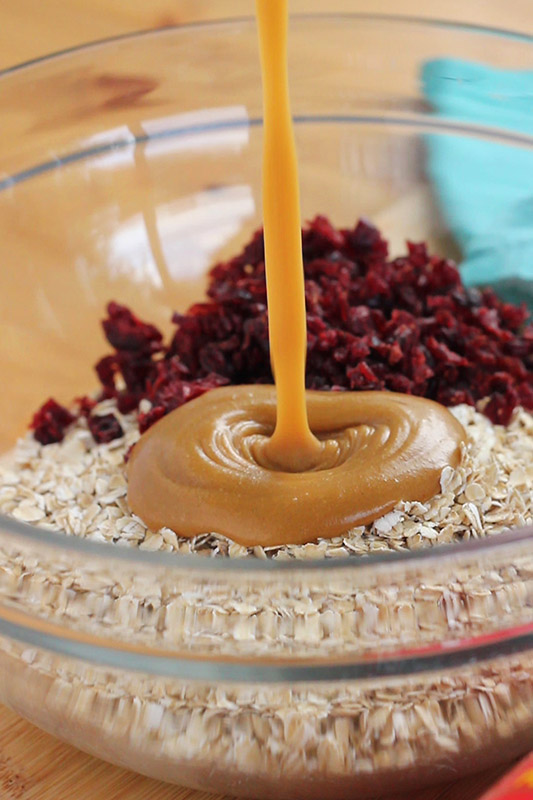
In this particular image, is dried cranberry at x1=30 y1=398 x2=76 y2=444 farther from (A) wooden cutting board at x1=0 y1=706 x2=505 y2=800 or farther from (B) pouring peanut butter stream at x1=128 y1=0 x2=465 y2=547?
(A) wooden cutting board at x1=0 y1=706 x2=505 y2=800

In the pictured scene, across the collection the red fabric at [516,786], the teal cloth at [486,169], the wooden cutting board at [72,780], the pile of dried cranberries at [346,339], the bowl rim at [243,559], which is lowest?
the wooden cutting board at [72,780]

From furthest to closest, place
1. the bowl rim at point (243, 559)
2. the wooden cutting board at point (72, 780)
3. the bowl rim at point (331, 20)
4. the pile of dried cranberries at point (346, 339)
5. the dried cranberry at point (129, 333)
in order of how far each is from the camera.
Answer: the bowl rim at point (331, 20) → the dried cranberry at point (129, 333) → the pile of dried cranberries at point (346, 339) → the wooden cutting board at point (72, 780) → the bowl rim at point (243, 559)

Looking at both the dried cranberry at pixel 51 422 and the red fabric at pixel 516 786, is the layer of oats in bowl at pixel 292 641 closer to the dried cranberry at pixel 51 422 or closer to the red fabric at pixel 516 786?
the red fabric at pixel 516 786

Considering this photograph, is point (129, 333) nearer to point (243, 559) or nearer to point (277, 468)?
point (277, 468)

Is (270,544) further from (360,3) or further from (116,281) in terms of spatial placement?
(360,3)

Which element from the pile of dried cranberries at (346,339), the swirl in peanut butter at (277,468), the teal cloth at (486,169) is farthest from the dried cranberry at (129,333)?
the teal cloth at (486,169)

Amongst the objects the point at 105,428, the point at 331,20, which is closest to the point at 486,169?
the point at 331,20

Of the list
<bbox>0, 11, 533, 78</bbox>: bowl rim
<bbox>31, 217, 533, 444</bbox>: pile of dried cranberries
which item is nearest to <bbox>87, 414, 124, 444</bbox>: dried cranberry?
<bbox>31, 217, 533, 444</bbox>: pile of dried cranberries
